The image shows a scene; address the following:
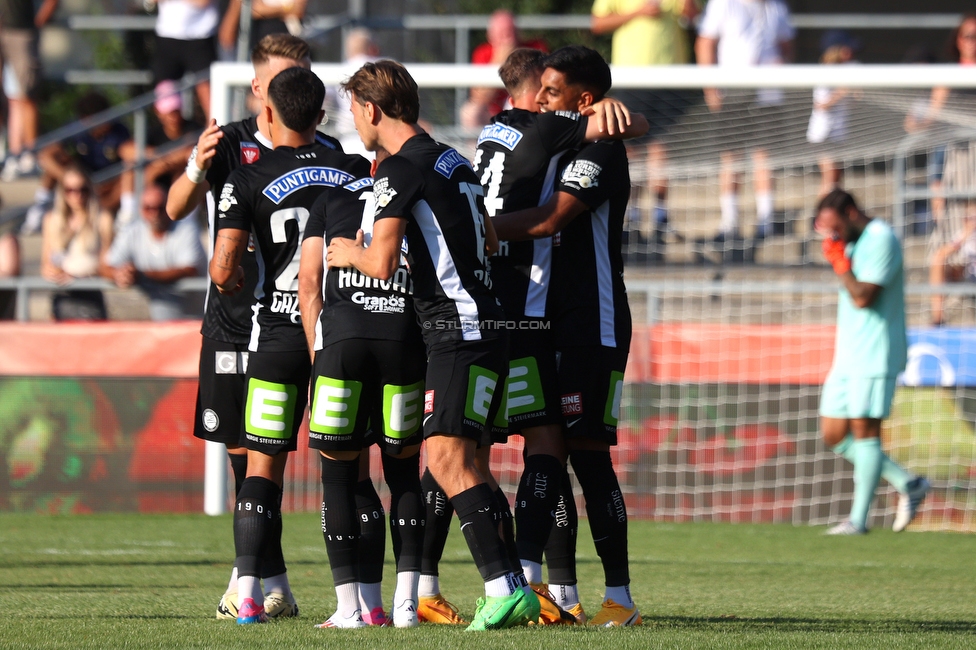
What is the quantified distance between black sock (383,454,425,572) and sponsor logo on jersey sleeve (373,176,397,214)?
984 mm

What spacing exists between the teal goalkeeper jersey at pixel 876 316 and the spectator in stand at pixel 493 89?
3.67m

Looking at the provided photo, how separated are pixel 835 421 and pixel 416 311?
546 cm

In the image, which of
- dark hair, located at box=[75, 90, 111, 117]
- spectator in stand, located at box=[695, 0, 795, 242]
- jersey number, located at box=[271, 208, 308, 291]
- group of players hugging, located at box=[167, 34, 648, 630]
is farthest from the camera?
dark hair, located at box=[75, 90, 111, 117]

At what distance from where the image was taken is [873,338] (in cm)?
934

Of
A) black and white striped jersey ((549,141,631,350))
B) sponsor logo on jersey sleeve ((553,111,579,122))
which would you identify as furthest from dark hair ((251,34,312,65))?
black and white striped jersey ((549,141,631,350))

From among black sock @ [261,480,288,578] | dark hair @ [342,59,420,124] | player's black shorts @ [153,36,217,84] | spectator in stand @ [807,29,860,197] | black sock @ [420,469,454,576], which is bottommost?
black sock @ [261,480,288,578]

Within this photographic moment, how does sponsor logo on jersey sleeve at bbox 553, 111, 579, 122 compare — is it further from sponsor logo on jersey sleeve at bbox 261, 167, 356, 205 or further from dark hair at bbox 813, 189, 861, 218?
dark hair at bbox 813, 189, 861, 218

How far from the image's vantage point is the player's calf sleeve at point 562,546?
17.7 ft

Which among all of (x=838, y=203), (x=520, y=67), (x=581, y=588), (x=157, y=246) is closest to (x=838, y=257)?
(x=838, y=203)

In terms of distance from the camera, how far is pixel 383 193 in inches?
183

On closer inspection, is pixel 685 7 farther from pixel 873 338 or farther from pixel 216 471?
pixel 216 471

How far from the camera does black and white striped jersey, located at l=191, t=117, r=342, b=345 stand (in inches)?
222

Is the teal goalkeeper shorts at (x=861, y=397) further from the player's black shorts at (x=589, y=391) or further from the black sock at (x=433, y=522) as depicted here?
the black sock at (x=433, y=522)

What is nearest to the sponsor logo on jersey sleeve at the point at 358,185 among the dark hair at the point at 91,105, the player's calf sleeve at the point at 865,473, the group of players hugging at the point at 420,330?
the group of players hugging at the point at 420,330
